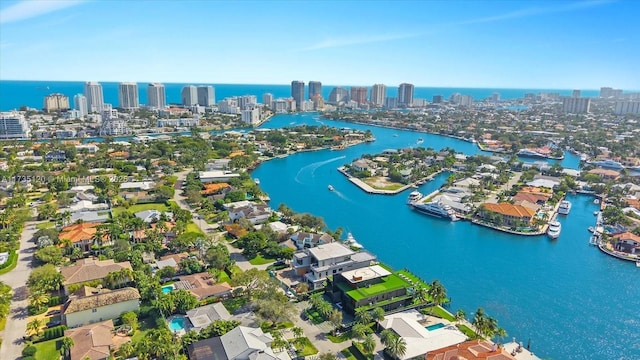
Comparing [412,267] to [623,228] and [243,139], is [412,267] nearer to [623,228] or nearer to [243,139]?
[623,228]

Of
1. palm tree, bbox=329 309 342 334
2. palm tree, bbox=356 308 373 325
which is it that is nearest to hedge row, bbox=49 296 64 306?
palm tree, bbox=329 309 342 334

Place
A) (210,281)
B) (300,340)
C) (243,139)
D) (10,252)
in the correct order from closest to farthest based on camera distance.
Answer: (300,340), (210,281), (10,252), (243,139)

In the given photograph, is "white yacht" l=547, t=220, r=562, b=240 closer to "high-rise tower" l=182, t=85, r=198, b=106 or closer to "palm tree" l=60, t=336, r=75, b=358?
"palm tree" l=60, t=336, r=75, b=358

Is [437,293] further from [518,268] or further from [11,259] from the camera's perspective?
[11,259]

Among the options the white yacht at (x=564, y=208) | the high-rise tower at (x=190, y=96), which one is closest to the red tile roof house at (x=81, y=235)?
the white yacht at (x=564, y=208)

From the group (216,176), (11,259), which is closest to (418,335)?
Result: (11,259)

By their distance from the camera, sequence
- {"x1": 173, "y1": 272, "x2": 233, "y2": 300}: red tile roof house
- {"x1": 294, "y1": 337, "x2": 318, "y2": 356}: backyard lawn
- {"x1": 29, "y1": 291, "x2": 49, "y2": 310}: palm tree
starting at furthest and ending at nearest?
1. {"x1": 173, "y1": 272, "x2": 233, "y2": 300}: red tile roof house
2. {"x1": 29, "y1": 291, "x2": 49, "y2": 310}: palm tree
3. {"x1": 294, "y1": 337, "x2": 318, "y2": 356}: backyard lawn

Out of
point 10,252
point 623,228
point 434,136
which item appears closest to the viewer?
point 10,252

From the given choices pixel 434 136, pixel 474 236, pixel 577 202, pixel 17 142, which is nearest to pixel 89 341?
pixel 474 236
